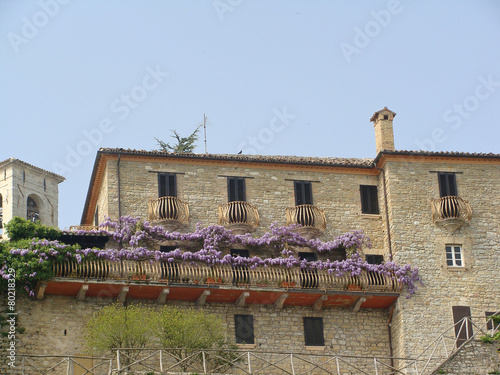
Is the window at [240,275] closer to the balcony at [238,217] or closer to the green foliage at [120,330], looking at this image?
the balcony at [238,217]

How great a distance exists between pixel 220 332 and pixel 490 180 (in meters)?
12.1

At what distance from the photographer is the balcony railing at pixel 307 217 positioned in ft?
128

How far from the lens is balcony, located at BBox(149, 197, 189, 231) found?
37906 mm

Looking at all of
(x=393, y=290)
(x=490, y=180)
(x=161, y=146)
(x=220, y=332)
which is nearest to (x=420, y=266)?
(x=393, y=290)

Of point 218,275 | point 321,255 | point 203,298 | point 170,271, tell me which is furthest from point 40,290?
point 321,255

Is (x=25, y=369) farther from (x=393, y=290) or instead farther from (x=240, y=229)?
(x=393, y=290)

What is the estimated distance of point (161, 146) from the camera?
53531 mm

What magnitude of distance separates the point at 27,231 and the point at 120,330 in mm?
5178

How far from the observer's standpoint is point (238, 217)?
3853 cm

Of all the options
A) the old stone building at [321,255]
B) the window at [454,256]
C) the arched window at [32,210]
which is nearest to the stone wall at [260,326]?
the old stone building at [321,255]

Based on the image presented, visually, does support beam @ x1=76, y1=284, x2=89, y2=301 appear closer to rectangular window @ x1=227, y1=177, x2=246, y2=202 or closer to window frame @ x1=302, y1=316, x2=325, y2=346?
rectangular window @ x1=227, y1=177, x2=246, y2=202

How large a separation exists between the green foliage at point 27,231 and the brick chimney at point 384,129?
512 inches

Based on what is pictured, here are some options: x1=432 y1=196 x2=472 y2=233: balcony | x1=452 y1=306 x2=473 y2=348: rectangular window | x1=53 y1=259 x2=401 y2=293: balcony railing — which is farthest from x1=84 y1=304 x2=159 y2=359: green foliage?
x1=432 y1=196 x2=472 y2=233: balcony

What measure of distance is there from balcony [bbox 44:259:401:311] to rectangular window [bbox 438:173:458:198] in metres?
4.41
